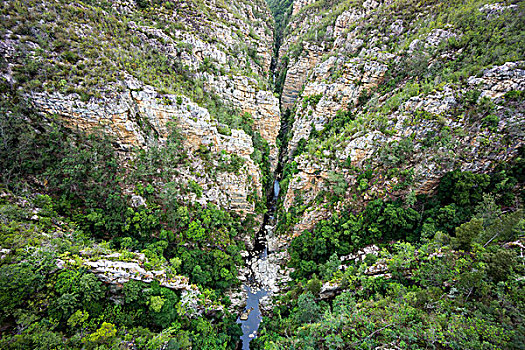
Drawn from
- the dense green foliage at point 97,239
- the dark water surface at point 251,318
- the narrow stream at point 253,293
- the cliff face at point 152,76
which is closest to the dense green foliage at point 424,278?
the dark water surface at point 251,318

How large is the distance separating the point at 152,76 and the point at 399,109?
43.8 meters

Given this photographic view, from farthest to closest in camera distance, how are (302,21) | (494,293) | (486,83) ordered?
(302,21) → (486,83) → (494,293)

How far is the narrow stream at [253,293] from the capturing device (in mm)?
33281

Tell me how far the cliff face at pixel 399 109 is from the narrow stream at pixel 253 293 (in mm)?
8694

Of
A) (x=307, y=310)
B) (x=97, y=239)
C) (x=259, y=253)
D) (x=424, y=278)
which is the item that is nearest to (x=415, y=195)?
(x=424, y=278)

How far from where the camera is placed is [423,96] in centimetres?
3262

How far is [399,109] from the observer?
115 feet

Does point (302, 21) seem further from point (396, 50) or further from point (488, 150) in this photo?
point (488, 150)

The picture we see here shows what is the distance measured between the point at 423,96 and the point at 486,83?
6.75m

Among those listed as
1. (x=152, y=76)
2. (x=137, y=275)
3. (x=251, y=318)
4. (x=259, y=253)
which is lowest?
(x=251, y=318)

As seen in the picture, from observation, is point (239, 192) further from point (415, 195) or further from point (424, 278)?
point (424, 278)

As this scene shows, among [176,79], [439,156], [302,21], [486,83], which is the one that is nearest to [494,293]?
[439,156]

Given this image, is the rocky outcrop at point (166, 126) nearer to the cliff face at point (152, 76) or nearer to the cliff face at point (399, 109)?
the cliff face at point (152, 76)

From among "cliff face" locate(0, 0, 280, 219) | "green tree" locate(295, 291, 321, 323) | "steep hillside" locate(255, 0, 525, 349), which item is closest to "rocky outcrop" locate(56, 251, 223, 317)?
"steep hillside" locate(255, 0, 525, 349)
